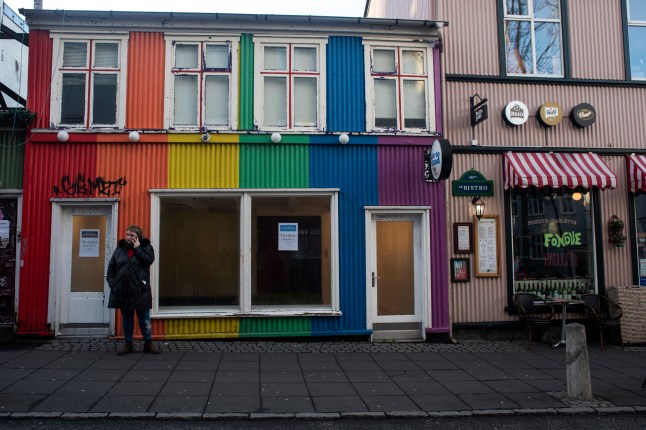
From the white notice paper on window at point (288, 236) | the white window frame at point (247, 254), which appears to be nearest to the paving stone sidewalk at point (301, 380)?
the white window frame at point (247, 254)

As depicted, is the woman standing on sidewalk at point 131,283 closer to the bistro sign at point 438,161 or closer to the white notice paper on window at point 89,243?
the white notice paper on window at point 89,243

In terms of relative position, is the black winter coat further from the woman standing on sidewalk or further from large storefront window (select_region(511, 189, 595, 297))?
→ large storefront window (select_region(511, 189, 595, 297))

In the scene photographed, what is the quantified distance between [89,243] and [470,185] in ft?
23.0

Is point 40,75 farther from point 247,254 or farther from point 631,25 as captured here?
point 631,25

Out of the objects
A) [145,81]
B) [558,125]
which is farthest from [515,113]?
[145,81]

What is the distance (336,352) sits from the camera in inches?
337

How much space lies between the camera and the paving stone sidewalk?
5.75 m

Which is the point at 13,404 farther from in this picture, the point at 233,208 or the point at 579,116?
the point at 579,116

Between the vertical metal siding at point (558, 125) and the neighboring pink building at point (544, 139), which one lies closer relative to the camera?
the neighboring pink building at point (544, 139)

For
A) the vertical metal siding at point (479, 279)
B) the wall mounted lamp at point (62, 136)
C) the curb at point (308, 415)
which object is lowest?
the curb at point (308, 415)

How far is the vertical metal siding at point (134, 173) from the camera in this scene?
906 cm

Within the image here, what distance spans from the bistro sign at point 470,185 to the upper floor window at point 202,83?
429 centimetres

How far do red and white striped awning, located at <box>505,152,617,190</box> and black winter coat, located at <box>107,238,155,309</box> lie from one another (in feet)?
21.3

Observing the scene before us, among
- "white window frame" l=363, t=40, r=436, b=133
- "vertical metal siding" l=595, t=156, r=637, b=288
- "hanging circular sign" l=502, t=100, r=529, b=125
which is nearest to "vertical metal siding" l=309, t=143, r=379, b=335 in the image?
"white window frame" l=363, t=40, r=436, b=133
